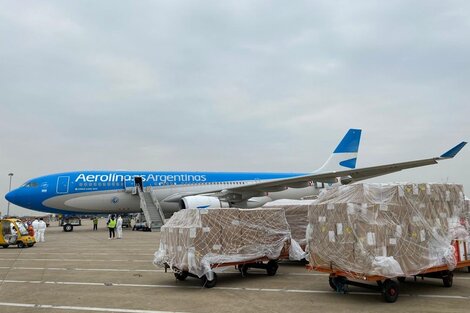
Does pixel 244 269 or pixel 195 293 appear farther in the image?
pixel 244 269

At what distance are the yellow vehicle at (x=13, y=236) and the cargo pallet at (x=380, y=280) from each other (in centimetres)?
1538

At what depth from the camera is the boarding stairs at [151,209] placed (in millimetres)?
25969

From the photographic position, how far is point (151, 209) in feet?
86.3

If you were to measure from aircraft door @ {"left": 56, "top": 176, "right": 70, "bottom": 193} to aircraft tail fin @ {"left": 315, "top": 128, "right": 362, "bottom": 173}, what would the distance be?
63.6 ft

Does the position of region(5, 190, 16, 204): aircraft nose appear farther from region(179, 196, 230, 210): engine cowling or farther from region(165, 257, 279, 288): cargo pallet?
region(165, 257, 279, 288): cargo pallet

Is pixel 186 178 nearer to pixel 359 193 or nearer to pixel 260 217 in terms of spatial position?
pixel 260 217

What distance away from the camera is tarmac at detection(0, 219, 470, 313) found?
21.9 feet

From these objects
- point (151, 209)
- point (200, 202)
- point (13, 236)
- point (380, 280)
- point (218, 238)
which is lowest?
point (380, 280)

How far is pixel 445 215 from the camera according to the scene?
26.6 ft

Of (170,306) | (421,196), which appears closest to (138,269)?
(170,306)

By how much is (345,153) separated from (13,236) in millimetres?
24706

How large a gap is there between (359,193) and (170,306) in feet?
12.8

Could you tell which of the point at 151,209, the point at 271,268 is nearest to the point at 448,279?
the point at 271,268

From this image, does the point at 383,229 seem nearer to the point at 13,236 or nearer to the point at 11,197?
the point at 13,236
